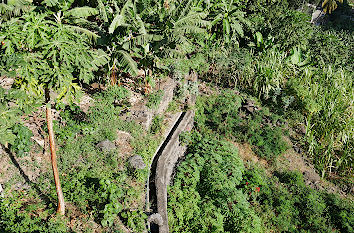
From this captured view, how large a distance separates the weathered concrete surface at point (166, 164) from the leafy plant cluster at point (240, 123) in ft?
3.64

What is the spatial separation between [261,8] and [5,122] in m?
13.9

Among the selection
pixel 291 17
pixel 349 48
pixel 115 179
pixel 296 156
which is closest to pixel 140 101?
pixel 115 179

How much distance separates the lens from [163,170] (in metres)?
6.56

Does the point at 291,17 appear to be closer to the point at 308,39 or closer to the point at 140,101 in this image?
the point at 308,39

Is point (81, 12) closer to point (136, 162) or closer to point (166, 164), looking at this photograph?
point (136, 162)

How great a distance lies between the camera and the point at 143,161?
6.36 metres

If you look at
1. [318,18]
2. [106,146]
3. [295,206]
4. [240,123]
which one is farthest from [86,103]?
[318,18]

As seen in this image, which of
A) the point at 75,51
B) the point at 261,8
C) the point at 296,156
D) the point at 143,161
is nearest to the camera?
the point at 75,51

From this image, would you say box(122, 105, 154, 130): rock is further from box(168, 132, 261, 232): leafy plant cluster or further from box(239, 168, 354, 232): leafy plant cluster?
box(239, 168, 354, 232): leafy plant cluster

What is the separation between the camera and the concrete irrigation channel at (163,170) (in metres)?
5.19

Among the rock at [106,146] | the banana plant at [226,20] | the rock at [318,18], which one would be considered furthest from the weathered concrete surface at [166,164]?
the rock at [318,18]

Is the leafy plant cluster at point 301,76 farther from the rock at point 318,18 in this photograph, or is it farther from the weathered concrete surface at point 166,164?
the rock at point 318,18

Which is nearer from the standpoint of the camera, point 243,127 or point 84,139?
point 84,139

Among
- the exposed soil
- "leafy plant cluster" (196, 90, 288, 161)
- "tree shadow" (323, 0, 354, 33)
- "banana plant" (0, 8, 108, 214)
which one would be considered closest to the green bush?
"banana plant" (0, 8, 108, 214)
